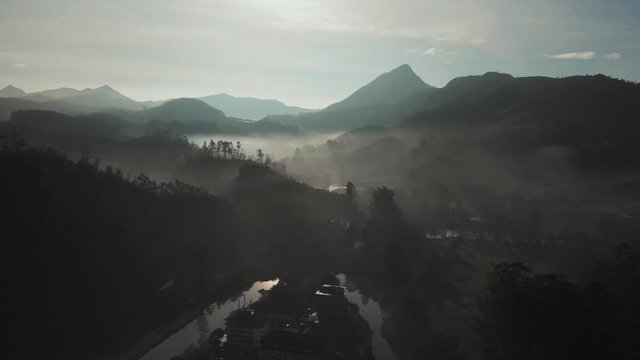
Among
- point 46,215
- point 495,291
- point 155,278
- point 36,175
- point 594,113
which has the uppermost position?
point 594,113

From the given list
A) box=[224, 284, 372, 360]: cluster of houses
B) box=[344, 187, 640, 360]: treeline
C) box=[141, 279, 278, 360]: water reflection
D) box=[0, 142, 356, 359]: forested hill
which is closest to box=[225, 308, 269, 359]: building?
box=[224, 284, 372, 360]: cluster of houses

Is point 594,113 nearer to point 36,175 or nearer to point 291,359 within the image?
point 291,359

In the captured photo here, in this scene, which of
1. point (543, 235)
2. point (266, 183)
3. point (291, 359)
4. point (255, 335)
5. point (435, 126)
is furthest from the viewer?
point (435, 126)

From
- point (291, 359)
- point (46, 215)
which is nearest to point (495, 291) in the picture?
point (291, 359)

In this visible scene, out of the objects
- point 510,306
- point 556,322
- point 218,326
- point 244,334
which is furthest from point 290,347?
point 556,322

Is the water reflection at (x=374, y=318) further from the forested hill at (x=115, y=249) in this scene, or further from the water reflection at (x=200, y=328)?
the water reflection at (x=200, y=328)

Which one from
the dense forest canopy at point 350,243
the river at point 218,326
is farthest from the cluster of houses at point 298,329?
the river at point 218,326
